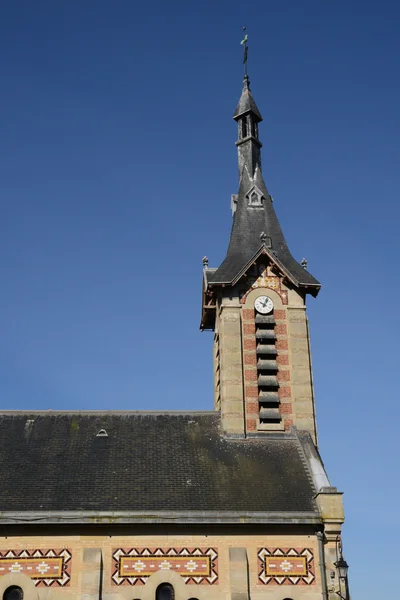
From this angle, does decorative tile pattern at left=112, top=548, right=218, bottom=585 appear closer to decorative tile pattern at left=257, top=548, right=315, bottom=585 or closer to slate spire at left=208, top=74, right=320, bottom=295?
decorative tile pattern at left=257, top=548, right=315, bottom=585

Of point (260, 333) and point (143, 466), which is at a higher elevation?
point (260, 333)

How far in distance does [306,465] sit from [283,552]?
12.4ft

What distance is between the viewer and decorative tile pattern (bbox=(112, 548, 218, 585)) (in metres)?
24.9

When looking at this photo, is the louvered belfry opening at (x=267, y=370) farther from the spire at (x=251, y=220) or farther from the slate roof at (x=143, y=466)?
the spire at (x=251, y=220)

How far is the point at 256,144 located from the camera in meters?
38.1

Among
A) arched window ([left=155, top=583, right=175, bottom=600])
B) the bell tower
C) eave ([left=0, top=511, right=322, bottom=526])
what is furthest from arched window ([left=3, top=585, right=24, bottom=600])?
the bell tower

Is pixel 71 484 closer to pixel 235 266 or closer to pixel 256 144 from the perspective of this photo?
pixel 235 266

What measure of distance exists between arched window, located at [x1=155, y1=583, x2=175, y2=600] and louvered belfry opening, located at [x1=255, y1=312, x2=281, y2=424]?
7980 mm

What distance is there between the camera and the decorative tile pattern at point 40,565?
80.8 feet

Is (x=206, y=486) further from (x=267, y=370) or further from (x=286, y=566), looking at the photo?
(x=267, y=370)

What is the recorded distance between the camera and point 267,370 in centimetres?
3122

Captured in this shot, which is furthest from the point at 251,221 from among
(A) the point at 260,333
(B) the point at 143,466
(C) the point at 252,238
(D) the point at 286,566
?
(D) the point at 286,566

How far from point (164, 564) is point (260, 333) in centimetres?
1068

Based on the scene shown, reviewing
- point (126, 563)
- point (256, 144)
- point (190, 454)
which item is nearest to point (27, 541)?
point (126, 563)
